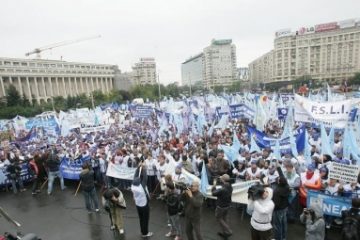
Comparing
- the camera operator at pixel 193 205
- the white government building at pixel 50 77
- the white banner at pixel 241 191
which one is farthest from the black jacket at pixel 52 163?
the white government building at pixel 50 77

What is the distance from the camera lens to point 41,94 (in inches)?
3944

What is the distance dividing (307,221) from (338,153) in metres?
5.21

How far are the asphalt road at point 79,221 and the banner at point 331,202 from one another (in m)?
0.55

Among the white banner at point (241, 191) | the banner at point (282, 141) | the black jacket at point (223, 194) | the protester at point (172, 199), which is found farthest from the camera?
the banner at point (282, 141)

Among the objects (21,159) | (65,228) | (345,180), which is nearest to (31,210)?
(65,228)

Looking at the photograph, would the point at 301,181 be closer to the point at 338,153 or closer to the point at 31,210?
the point at 338,153

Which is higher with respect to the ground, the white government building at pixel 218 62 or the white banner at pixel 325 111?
the white government building at pixel 218 62

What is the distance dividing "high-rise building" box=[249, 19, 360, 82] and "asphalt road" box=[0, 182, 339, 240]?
11238 cm

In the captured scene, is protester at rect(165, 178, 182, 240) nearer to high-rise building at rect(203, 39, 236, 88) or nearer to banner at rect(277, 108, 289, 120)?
banner at rect(277, 108, 289, 120)

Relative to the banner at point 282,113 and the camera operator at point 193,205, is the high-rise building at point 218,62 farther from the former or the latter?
the camera operator at point 193,205

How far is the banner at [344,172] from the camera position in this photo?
6.01 metres

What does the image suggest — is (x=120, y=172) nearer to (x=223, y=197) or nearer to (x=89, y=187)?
(x=89, y=187)

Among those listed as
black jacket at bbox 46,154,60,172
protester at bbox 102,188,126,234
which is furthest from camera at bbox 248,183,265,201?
black jacket at bbox 46,154,60,172

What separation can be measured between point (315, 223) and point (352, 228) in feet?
2.04
